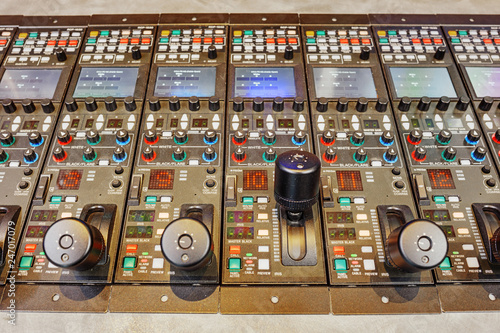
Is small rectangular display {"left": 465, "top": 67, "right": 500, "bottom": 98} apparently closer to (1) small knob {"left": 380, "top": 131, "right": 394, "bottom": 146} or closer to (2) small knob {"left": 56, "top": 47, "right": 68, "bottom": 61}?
(1) small knob {"left": 380, "top": 131, "right": 394, "bottom": 146}

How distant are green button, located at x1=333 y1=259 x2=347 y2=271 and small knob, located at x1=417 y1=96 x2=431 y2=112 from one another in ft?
3.62

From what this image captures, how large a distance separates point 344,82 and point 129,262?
1670 millimetres

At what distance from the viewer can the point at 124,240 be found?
1898 millimetres

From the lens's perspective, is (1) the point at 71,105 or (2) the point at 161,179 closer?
(2) the point at 161,179

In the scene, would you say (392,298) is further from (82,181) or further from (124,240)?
(82,181)

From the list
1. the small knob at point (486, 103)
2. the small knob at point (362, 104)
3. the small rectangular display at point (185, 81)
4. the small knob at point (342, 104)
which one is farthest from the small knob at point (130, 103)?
the small knob at point (486, 103)

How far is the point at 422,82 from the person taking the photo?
2.53 metres

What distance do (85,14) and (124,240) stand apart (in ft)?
6.31

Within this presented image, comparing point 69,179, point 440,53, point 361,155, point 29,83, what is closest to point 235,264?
point 361,155

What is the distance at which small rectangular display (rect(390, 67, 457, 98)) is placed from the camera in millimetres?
2484

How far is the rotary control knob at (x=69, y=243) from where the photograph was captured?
5.26ft

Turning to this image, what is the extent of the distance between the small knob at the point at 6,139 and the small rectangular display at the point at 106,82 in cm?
45

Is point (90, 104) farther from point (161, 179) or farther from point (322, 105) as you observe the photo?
point (322, 105)

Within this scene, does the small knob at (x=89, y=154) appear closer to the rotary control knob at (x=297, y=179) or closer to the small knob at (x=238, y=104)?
the small knob at (x=238, y=104)
